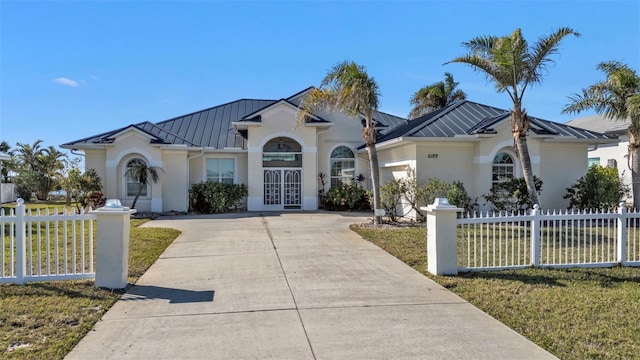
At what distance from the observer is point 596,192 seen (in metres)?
15.7

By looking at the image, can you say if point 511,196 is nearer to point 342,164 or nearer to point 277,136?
point 342,164

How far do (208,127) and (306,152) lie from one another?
20.5 ft

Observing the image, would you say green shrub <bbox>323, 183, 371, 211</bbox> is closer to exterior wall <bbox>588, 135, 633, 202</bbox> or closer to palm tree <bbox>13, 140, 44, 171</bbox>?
exterior wall <bbox>588, 135, 633, 202</bbox>

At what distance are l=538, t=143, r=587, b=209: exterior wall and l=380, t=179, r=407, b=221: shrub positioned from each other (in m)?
6.14

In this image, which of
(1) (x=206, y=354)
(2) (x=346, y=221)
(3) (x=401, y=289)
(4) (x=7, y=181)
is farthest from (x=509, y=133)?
(4) (x=7, y=181)

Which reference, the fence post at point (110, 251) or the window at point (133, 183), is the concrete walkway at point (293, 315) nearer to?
the fence post at point (110, 251)

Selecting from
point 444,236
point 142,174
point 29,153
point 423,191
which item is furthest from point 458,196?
point 29,153

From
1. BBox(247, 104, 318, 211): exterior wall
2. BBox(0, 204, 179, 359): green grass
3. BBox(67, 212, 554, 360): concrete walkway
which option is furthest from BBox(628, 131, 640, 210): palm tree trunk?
BBox(0, 204, 179, 359): green grass

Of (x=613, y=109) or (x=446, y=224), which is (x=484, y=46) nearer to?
(x=613, y=109)

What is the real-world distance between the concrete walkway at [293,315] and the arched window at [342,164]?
1235 cm

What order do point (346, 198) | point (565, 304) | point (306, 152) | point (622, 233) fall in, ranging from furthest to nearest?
point (306, 152) → point (346, 198) → point (622, 233) → point (565, 304)

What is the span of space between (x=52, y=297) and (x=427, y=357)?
17.5 feet

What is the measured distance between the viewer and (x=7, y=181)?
35469 mm

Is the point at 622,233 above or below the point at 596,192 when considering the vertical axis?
below
